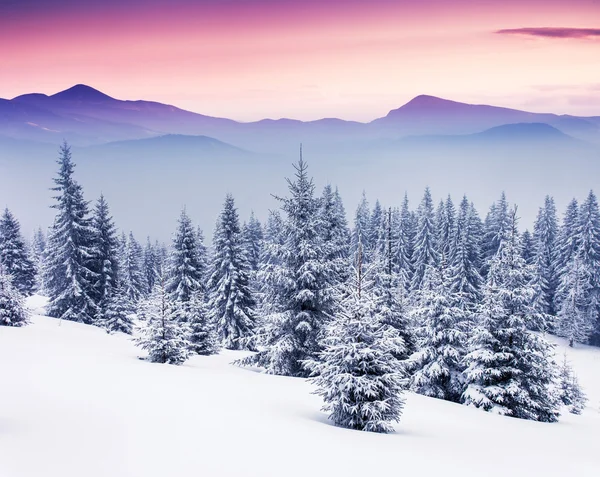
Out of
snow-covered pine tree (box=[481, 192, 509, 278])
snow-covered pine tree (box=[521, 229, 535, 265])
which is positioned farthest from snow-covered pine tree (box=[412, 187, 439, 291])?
snow-covered pine tree (box=[521, 229, 535, 265])

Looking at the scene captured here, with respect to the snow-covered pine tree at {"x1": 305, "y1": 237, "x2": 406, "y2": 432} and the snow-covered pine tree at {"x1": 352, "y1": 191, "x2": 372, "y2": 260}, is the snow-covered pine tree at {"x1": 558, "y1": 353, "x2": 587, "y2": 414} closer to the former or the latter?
the snow-covered pine tree at {"x1": 305, "y1": 237, "x2": 406, "y2": 432}

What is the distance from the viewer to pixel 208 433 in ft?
27.2

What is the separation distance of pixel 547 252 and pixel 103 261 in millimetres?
57290

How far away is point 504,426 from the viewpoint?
14.4m

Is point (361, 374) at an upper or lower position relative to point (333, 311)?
upper

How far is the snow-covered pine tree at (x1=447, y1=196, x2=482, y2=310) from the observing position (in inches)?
2111

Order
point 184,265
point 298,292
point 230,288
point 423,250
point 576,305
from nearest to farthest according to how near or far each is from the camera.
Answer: point 298,292, point 230,288, point 184,265, point 576,305, point 423,250

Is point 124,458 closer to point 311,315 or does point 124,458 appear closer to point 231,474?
point 231,474

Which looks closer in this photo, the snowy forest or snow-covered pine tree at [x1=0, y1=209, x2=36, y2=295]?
the snowy forest

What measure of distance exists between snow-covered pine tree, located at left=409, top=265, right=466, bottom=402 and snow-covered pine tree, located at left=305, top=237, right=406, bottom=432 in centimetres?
1039

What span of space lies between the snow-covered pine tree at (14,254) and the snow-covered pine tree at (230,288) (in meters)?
19.9

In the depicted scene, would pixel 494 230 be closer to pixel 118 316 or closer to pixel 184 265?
pixel 184 265

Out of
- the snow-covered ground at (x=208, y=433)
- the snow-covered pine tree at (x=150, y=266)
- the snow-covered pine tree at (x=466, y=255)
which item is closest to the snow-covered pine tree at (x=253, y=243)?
the snow-covered pine tree at (x=150, y=266)

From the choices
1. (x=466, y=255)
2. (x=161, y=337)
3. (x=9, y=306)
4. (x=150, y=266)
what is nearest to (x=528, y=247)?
(x=466, y=255)
